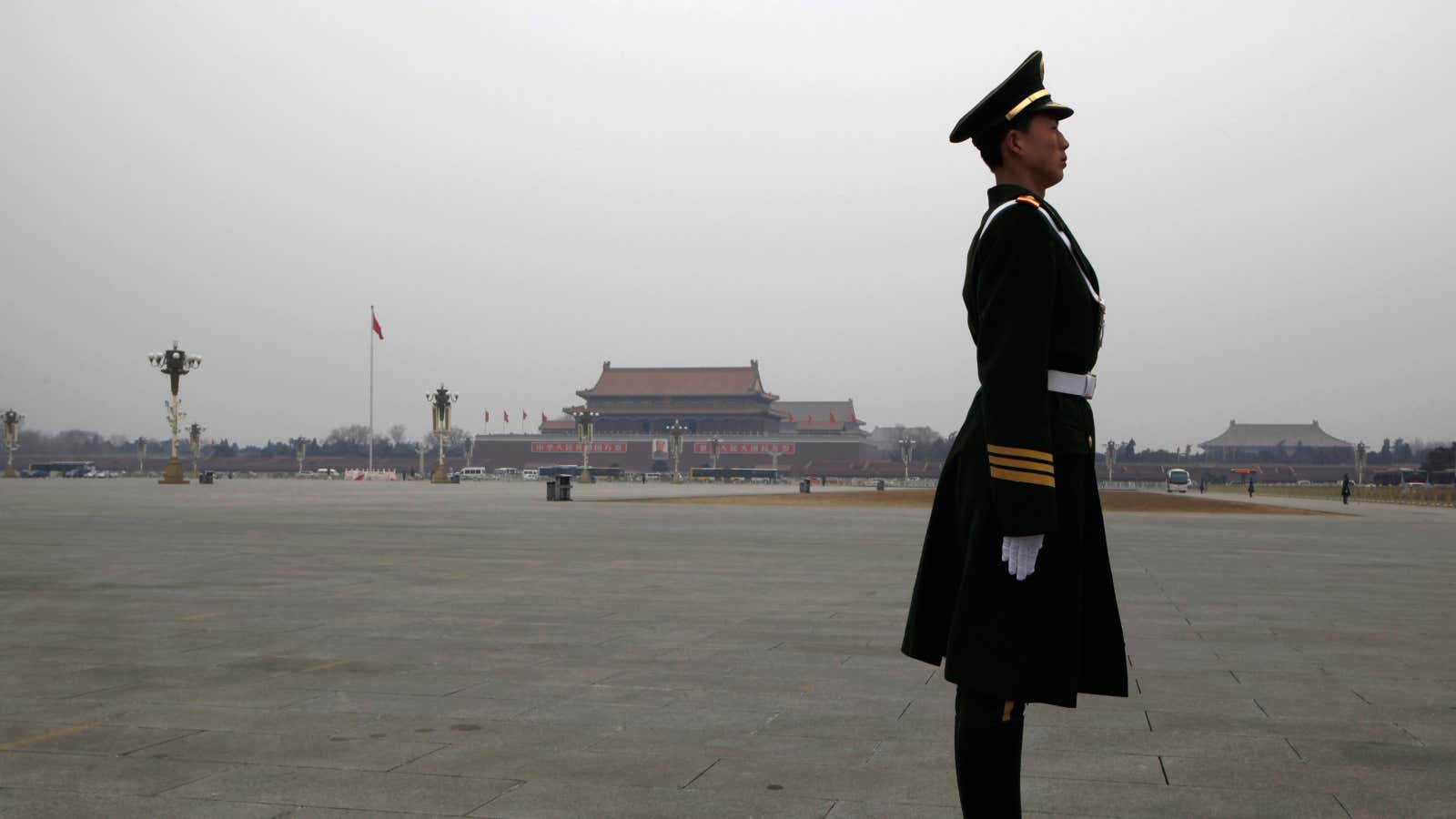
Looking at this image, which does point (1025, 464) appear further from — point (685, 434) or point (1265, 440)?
point (1265, 440)

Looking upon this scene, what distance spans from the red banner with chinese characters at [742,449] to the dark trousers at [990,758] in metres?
85.0

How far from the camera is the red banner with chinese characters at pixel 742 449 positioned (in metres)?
87.7

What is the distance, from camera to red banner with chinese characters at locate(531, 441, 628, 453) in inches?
3487

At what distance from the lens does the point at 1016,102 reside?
2592 mm

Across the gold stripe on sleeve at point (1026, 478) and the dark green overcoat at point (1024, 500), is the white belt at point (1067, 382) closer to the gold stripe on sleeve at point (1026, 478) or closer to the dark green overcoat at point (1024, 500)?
the dark green overcoat at point (1024, 500)

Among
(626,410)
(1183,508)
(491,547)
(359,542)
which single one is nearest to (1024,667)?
(491,547)

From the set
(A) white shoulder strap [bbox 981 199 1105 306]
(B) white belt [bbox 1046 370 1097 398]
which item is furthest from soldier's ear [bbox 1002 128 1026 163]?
(B) white belt [bbox 1046 370 1097 398]

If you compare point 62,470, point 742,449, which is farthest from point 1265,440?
point 62,470

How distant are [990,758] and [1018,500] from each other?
0.50 metres

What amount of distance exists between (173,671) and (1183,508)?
2703 cm

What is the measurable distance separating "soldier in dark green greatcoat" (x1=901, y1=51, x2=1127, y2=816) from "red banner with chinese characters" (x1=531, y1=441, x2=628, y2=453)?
86224 millimetres

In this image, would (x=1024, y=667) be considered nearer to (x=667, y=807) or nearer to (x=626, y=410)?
(x=667, y=807)

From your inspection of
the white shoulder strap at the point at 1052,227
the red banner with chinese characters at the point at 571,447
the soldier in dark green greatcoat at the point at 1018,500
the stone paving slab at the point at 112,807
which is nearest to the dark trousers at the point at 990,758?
the soldier in dark green greatcoat at the point at 1018,500

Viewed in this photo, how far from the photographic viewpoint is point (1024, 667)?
7.63ft
